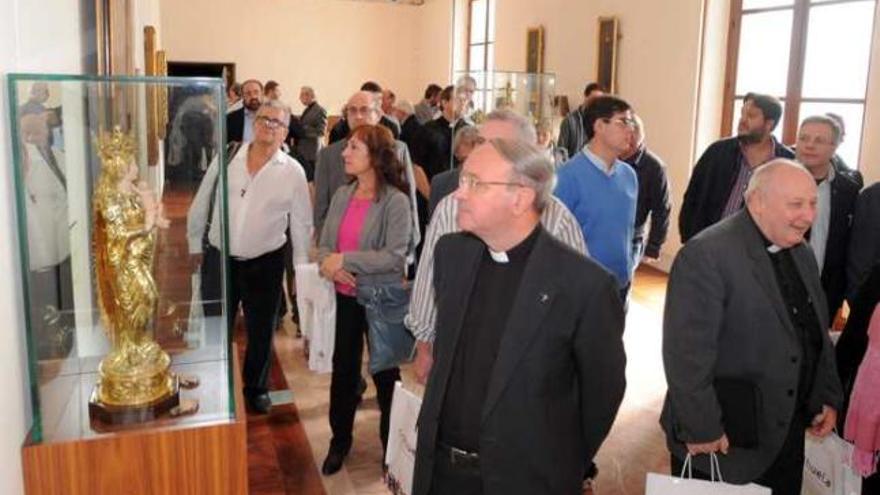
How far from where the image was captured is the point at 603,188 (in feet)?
10.8

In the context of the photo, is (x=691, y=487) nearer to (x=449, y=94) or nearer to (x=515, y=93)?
(x=449, y=94)

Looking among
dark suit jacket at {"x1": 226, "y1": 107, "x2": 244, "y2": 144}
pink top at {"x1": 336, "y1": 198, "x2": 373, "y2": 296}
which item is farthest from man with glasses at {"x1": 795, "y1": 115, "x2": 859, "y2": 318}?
dark suit jacket at {"x1": 226, "y1": 107, "x2": 244, "y2": 144}

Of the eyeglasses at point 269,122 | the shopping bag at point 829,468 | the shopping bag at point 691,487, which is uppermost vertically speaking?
the eyeglasses at point 269,122

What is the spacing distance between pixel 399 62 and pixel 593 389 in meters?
15.1

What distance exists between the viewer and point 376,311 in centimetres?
322

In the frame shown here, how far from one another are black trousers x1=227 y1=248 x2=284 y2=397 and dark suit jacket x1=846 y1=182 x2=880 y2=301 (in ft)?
8.73

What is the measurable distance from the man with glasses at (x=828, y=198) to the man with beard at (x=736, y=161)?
0.32m

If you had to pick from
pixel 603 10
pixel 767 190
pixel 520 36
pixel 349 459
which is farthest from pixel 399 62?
pixel 767 190

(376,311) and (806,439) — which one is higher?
(376,311)

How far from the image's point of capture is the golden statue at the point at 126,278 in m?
2.05

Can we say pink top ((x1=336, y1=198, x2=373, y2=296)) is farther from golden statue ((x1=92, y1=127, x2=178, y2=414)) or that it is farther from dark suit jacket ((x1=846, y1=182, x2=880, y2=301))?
dark suit jacket ((x1=846, y1=182, x2=880, y2=301))

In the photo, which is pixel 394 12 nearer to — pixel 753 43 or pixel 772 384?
pixel 753 43

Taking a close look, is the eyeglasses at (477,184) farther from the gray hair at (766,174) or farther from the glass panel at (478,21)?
the glass panel at (478,21)

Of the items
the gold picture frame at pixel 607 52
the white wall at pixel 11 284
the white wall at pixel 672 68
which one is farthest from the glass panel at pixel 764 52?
the white wall at pixel 11 284
